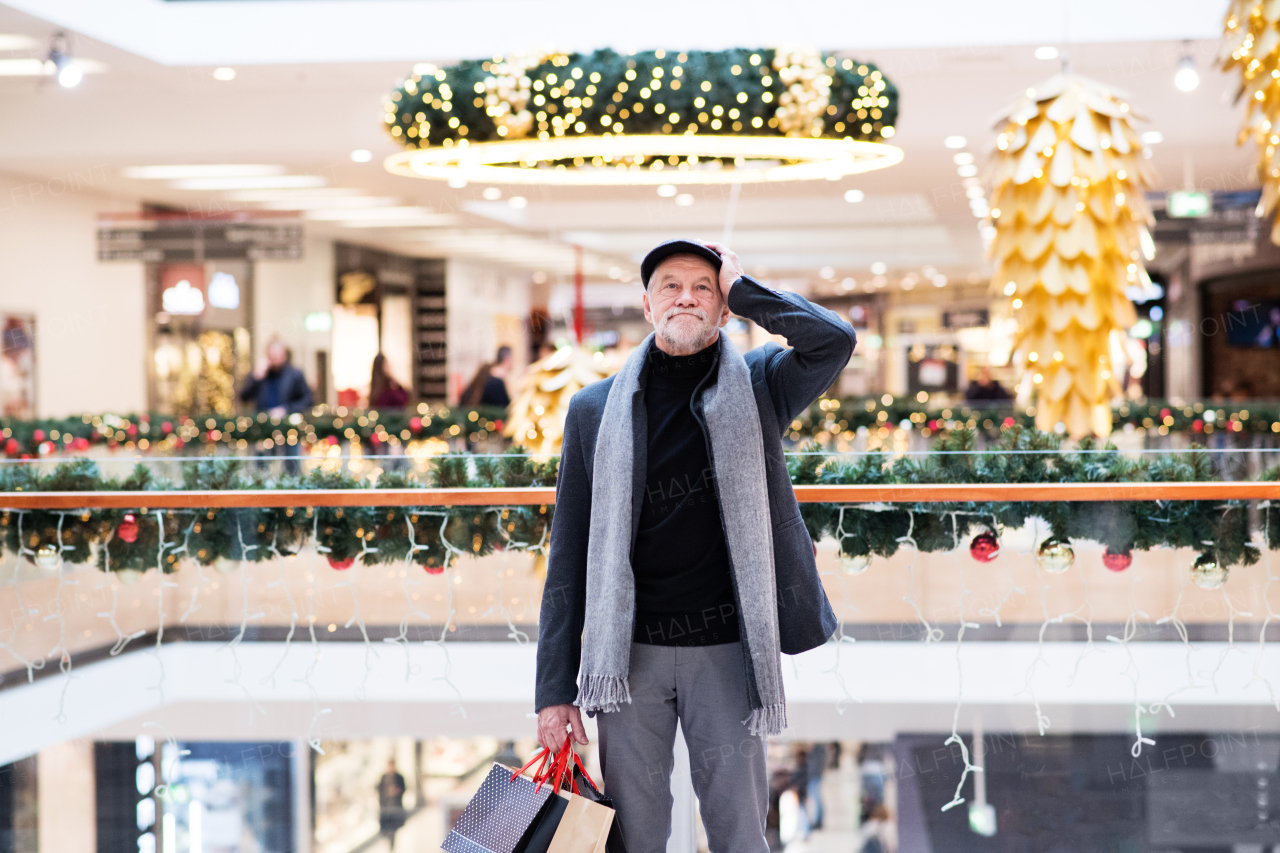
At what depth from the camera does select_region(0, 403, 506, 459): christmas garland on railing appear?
9.88m

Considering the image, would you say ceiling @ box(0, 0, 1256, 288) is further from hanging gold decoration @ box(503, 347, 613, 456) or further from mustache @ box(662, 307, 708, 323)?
mustache @ box(662, 307, 708, 323)

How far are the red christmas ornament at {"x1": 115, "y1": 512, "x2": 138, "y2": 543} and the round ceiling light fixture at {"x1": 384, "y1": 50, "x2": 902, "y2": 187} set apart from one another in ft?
5.60

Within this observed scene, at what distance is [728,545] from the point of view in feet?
6.70

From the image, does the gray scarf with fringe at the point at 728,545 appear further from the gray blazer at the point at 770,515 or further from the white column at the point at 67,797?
the white column at the point at 67,797

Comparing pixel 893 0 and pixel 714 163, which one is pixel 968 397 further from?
pixel 714 163

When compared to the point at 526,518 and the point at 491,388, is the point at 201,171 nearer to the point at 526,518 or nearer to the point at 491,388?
the point at 491,388

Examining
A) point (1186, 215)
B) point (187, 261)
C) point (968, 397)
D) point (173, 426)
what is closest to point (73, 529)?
point (173, 426)

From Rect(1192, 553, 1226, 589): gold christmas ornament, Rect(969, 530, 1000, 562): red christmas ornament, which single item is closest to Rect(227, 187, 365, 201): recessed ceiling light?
Rect(969, 530, 1000, 562): red christmas ornament

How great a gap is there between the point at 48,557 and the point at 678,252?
2696 millimetres

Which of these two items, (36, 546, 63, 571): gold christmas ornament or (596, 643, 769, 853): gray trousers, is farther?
(36, 546, 63, 571): gold christmas ornament

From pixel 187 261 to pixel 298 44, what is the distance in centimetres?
291

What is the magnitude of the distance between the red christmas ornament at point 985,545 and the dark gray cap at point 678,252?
5.62 ft

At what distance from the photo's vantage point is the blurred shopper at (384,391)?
12.7 metres

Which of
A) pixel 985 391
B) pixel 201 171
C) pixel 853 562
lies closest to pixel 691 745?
pixel 853 562
